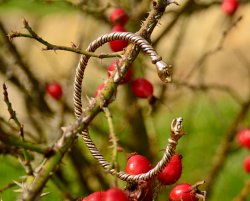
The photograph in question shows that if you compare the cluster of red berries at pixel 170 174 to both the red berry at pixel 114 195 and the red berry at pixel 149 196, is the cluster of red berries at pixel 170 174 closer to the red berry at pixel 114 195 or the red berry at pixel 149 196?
the red berry at pixel 149 196

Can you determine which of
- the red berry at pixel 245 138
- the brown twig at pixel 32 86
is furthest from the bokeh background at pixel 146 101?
the red berry at pixel 245 138

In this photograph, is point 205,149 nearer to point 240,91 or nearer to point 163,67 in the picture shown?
point 240,91


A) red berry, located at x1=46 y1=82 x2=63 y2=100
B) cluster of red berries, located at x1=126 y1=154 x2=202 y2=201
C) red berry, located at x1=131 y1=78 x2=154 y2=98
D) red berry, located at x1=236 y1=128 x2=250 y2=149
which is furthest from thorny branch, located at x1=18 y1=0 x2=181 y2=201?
red berry, located at x1=236 y1=128 x2=250 y2=149

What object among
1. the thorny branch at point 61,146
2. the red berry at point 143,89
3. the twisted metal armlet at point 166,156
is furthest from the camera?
the red berry at point 143,89

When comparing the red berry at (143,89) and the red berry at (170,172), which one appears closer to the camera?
the red berry at (170,172)

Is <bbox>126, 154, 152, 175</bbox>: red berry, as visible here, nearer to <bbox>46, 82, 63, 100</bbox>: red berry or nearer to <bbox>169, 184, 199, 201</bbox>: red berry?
<bbox>169, 184, 199, 201</bbox>: red berry

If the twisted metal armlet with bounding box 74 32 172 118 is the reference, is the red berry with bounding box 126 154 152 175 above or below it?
below

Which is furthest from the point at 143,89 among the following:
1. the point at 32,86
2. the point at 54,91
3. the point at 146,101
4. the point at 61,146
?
the point at 32,86
